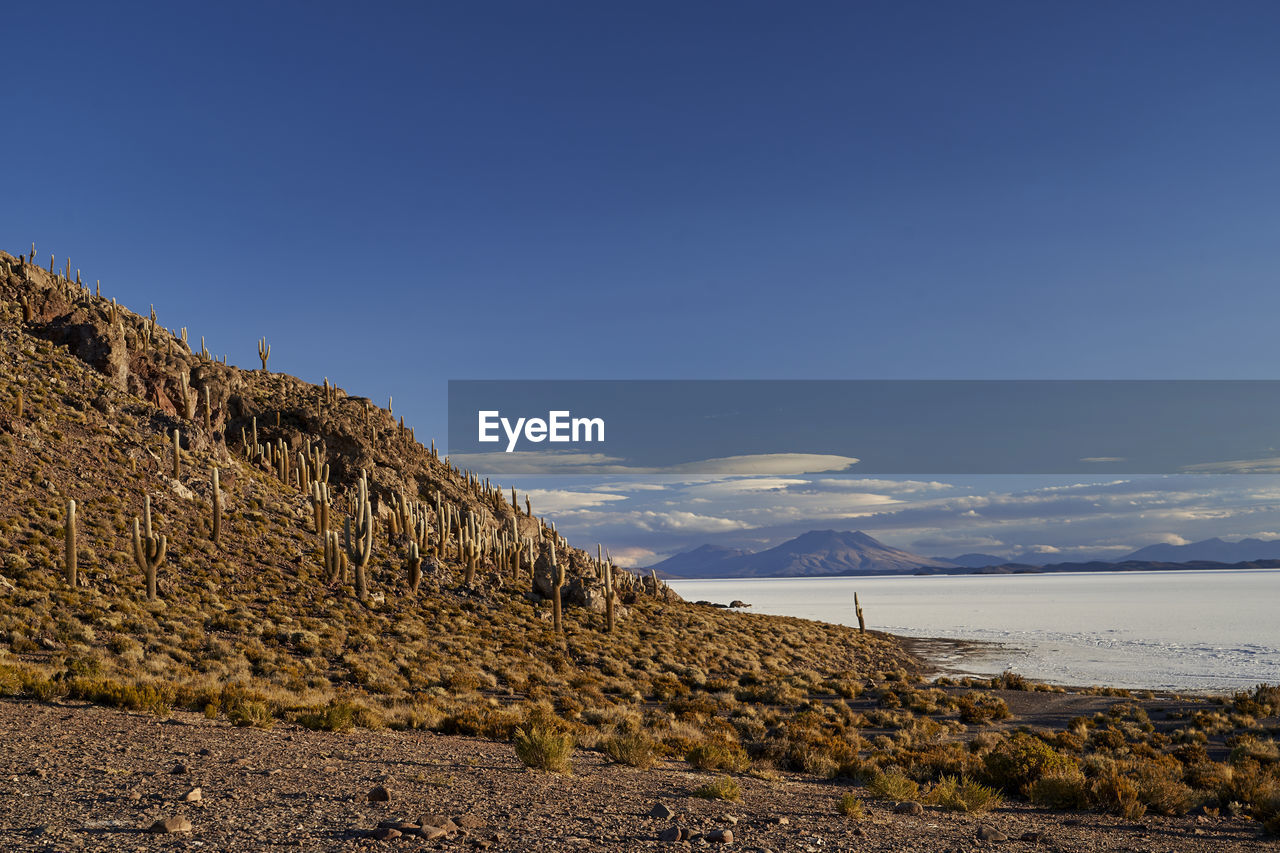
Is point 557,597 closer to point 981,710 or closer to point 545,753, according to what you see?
point 981,710

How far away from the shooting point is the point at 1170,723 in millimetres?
24219

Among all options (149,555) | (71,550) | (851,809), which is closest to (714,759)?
(851,809)

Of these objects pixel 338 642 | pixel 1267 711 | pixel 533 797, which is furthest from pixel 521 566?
pixel 533 797

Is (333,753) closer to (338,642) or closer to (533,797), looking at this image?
(533,797)

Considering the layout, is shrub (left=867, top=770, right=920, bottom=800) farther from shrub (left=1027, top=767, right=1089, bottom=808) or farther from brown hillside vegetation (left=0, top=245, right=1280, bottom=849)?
shrub (left=1027, top=767, right=1089, bottom=808)

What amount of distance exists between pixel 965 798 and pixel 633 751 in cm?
501

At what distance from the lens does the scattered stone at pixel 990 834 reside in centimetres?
945

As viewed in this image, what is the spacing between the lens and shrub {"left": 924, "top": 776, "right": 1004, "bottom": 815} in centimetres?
1112

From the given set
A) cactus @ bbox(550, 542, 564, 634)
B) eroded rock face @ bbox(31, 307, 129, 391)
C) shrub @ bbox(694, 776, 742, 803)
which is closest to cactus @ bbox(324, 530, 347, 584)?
cactus @ bbox(550, 542, 564, 634)

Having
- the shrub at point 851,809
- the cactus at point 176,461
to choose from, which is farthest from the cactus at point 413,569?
the shrub at point 851,809

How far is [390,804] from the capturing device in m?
8.77

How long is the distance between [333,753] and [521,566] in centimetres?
3650

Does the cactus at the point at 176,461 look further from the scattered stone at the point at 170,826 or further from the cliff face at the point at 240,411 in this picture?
the scattered stone at the point at 170,826

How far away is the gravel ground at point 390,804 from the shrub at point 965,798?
0.86 ft
